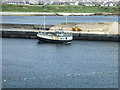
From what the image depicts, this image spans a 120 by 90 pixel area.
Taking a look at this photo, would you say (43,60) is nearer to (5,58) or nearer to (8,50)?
(5,58)

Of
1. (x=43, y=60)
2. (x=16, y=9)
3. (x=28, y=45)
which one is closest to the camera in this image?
(x=43, y=60)

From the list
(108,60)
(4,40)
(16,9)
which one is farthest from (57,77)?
(16,9)

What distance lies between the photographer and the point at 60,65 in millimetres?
28703

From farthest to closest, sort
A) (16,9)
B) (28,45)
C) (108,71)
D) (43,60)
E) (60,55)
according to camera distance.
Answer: (16,9), (28,45), (60,55), (43,60), (108,71)

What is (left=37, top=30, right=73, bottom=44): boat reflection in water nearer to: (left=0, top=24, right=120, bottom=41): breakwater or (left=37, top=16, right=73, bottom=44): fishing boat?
(left=37, top=16, right=73, bottom=44): fishing boat

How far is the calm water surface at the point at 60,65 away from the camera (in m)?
24.4

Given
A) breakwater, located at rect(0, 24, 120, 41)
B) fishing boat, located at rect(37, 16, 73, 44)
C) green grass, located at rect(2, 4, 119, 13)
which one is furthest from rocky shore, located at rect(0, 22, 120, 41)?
green grass, located at rect(2, 4, 119, 13)

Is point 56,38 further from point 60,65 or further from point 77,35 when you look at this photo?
point 60,65

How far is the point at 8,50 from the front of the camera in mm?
35375

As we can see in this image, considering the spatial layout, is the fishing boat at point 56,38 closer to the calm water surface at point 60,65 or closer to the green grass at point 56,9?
Result: the calm water surface at point 60,65

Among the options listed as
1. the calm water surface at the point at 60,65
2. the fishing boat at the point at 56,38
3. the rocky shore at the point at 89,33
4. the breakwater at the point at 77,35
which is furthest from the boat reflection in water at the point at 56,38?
the rocky shore at the point at 89,33

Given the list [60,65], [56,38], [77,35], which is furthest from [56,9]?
[60,65]

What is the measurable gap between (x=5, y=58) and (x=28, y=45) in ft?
22.1

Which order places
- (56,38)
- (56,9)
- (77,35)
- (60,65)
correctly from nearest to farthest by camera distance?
(60,65) → (56,38) → (77,35) → (56,9)
